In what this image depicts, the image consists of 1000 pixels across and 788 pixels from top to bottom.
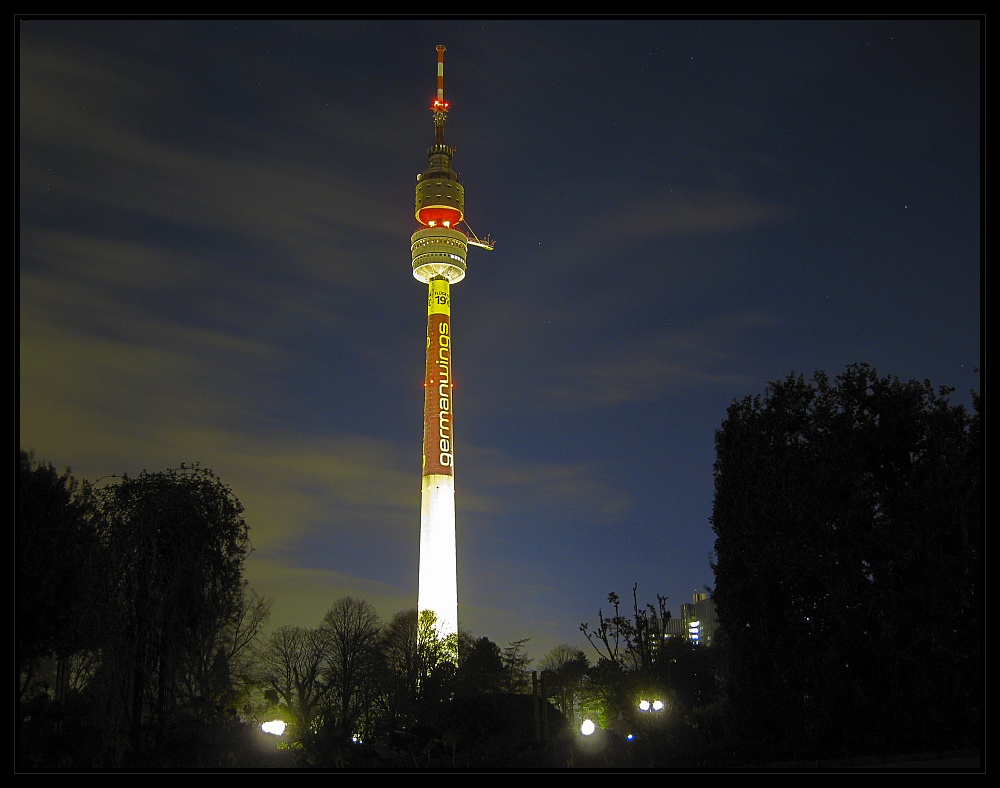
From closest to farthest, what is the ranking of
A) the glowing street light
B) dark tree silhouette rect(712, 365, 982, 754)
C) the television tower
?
the glowing street light, dark tree silhouette rect(712, 365, 982, 754), the television tower

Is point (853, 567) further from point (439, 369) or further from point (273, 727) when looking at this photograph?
point (439, 369)

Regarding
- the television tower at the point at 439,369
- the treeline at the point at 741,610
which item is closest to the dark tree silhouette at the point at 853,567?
the treeline at the point at 741,610

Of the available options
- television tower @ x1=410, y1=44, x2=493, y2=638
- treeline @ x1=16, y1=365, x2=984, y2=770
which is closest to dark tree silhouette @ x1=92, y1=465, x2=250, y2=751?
treeline @ x1=16, y1=365, x2=984, y2=770

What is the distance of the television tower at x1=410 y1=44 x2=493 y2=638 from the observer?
84125mm

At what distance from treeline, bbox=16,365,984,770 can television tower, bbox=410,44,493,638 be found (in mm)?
43670

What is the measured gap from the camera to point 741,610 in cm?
3606

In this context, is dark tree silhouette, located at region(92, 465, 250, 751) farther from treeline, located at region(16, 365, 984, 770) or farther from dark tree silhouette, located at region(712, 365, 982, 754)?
dark tree silhouette, located at region(712, 365, 982, 754)

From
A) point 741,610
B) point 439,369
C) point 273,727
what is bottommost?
point 273,727

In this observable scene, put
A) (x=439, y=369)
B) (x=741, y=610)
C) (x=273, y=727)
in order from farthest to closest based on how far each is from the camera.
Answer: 1. (x=439, y=369)
2. (x=741, y=610)
3. (x=273, y=727)

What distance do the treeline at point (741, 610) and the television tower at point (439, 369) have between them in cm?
4367

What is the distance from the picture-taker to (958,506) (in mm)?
32469

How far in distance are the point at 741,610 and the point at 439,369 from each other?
53.1m

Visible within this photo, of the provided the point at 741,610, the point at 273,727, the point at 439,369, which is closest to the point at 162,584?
the point at 273,727

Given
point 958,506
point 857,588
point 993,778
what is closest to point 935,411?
point 958,506
